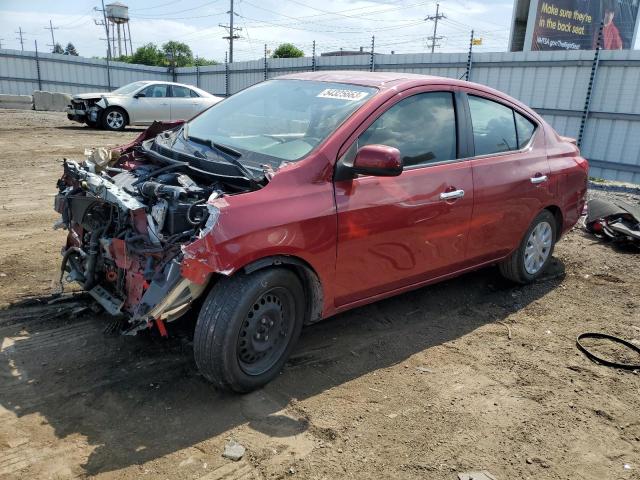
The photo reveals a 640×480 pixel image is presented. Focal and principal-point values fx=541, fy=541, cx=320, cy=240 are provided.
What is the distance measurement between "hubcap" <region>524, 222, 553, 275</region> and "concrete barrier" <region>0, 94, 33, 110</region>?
24063 mm

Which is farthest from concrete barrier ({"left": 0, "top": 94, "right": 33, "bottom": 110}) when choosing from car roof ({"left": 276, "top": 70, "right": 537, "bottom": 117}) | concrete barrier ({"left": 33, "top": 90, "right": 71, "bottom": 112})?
car roof ({"left": 276, "top": 70, "right": 537, "bottom": 117})

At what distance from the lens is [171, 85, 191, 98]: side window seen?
55.1 ft

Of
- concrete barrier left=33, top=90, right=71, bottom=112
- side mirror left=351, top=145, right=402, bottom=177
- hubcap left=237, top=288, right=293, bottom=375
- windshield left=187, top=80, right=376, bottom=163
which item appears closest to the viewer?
hubcap left=237, top=288, right=293, bottom=375

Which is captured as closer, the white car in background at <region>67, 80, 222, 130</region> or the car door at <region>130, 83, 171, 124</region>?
the white car in background at <region>67, 80, 222, 130</region>

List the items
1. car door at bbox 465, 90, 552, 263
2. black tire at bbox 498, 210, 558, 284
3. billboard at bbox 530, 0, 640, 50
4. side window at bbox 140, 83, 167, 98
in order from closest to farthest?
car door at bbox 465, 90, 552, 263
black tire at bbox 498, 210, 558, 284
side window at bbox 140, 83, 167, 98
billboard at bbox 530, 0, 640, 50

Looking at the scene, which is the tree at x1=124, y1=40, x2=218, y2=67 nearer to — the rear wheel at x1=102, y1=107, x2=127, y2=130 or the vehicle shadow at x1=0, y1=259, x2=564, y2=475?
the rear wheel at x1=102, y1=107, x2=127, y2=130

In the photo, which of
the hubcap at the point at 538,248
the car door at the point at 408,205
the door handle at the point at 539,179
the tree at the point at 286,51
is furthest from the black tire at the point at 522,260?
the tree at the point at 286,51

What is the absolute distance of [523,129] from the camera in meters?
4.87

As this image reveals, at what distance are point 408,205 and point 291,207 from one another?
0.96 m

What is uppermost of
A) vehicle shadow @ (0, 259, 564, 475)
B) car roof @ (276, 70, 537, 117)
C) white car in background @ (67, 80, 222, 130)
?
car roof @ (276, 70, 537, 117)

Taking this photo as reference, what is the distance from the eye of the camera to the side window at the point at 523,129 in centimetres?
480

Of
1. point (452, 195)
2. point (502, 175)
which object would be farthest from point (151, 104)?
point (452, 195)

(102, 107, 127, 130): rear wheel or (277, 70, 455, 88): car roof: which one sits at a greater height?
(277, 70, 455, 88): car roof

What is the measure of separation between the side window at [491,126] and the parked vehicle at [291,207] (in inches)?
0.7
